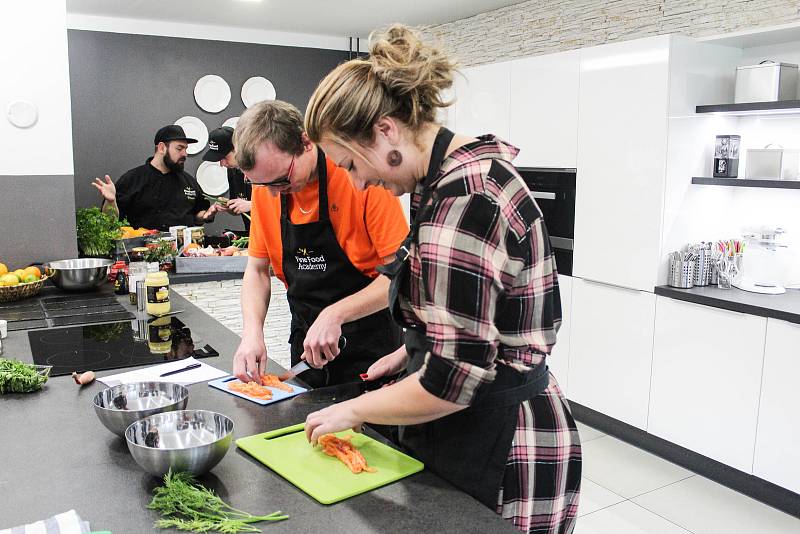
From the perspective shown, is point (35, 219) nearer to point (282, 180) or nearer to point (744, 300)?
point (282, 180)

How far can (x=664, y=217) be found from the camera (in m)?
3.62

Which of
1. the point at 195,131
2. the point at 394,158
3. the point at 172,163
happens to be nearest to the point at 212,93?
the point at 195,131

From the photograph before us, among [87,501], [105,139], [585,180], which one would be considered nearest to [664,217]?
[585,180]

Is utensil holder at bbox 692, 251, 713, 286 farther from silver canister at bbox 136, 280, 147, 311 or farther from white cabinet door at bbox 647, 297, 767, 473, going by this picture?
silver canister at bbox 136, 280, 147, 311

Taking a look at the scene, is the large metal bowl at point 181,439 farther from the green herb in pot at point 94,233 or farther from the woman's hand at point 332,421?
the green herb in pot at point 94,233

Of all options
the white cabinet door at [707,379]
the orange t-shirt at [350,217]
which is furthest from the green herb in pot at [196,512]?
the white cabinet door at [707,379]

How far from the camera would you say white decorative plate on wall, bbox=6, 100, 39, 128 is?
9.98ft

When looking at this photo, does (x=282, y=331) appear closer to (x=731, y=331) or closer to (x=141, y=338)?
(x=141, y=338)

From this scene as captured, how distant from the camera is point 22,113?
3.06 metres

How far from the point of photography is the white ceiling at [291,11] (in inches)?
219

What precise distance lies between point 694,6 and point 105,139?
503 cm

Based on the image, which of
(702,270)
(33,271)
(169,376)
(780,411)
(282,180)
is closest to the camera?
(169,376)

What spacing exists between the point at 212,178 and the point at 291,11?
74.6 inches

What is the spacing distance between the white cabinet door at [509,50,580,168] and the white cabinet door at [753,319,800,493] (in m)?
1.55
